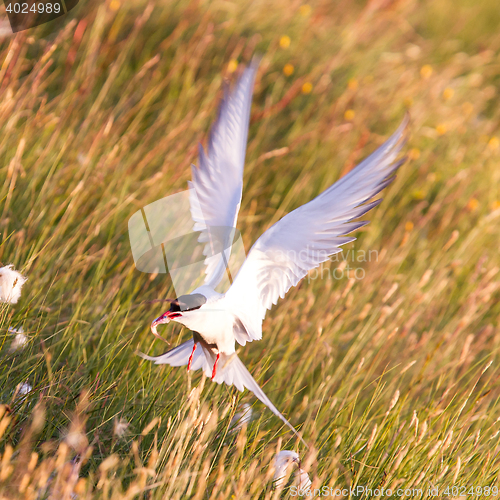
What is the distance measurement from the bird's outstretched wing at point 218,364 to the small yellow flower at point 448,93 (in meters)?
3.91

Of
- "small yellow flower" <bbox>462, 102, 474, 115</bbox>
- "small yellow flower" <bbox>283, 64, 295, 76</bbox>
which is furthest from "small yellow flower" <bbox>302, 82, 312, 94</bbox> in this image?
"small yellow flower" <bbox>462, 102, 474, 115</bbox>

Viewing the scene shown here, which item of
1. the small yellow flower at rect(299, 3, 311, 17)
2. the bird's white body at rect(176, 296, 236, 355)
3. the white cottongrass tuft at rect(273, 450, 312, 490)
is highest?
the small yellow flower at rect(299, 3, 311, 17)

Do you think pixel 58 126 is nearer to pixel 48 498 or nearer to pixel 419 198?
pixel 48 498

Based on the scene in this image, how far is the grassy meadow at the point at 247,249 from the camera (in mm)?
1567

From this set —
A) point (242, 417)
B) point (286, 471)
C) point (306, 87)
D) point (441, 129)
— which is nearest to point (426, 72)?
point (441, 129)

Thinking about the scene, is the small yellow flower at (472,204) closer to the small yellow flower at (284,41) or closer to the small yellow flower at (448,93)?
the small yellow flower at (448,93)

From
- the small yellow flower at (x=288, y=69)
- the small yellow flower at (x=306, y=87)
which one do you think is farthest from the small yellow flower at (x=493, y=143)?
the small yellow flower at (x=288, y=69)

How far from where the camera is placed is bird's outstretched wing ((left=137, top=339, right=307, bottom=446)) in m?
1.79

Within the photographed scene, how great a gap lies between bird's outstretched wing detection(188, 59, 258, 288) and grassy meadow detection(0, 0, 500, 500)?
0.37 metres

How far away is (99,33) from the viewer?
3408 millimetres

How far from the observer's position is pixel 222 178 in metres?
2.12

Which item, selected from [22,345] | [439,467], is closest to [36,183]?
[22,345]

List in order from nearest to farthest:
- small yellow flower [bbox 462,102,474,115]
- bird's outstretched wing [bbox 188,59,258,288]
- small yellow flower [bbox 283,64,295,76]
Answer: bird's outstretched wing [bbox 188,59,258,288] < small yellow flower [bbox 283,64,295,76] < small yellow flower [bbox 462,102,474,115]

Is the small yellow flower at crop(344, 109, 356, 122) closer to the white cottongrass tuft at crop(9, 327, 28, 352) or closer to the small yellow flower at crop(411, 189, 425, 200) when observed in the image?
the small yellow flower at crop(411, 189, 425, 200)
